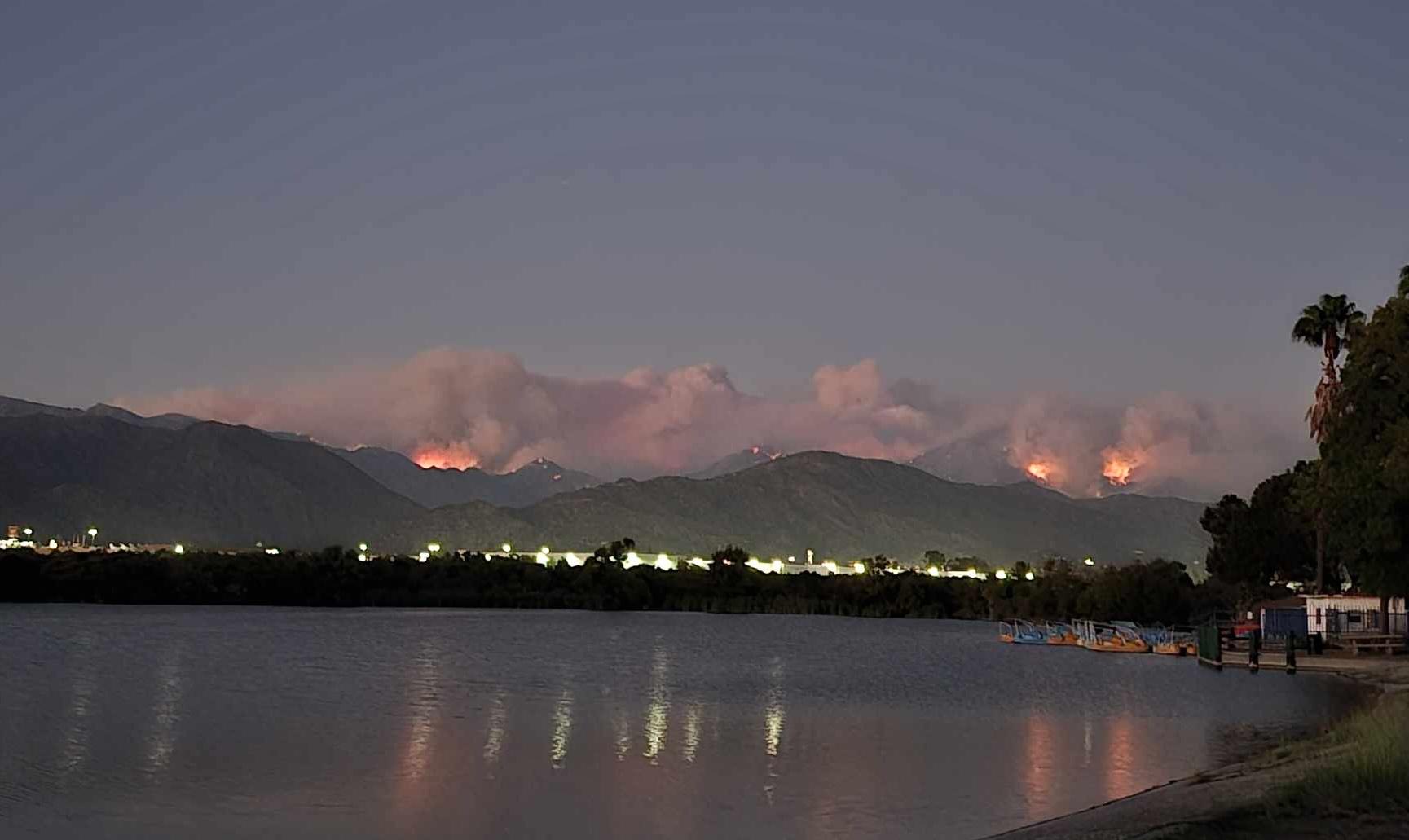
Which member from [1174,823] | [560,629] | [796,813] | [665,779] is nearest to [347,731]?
[665,779]

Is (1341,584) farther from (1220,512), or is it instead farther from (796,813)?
(796,813)

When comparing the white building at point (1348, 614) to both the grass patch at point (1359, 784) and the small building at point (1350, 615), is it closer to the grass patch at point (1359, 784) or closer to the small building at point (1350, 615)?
the small building at point (1350, 615)

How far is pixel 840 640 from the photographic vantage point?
330 feet

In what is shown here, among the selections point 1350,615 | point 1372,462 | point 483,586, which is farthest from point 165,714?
point 483,586

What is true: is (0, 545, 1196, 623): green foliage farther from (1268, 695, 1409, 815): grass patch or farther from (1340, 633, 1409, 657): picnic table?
(1268, 695, 1409, 815): grass patch

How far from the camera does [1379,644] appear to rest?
61500mm

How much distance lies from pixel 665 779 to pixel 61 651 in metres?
52.3

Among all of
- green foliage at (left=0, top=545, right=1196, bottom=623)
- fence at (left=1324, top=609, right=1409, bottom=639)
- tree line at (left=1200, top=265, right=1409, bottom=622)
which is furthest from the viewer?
green foliage at (left=0, top=545, right=1196, bottom=623)

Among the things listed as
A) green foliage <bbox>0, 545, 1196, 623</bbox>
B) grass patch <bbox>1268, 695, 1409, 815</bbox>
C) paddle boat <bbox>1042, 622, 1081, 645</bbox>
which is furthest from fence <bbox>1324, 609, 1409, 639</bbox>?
green foliage <bbox>0, 545, 1196, 623</bbox>

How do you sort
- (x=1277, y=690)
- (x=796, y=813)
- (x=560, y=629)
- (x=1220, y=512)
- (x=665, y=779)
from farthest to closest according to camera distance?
1. (x=1220, y=512)
2. (x=560, y=629)
3. (x=1277, y=690)
4. (x=665, y=779)
5. (x=796, y=813)

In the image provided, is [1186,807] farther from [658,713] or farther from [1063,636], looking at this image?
[1063,636]

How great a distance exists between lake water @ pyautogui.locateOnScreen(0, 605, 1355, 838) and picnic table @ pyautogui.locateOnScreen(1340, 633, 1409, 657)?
189 inches

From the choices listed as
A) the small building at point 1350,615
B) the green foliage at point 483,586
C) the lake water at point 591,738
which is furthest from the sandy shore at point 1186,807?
the green foliage at point 483,586

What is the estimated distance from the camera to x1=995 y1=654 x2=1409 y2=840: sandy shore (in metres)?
18.7
